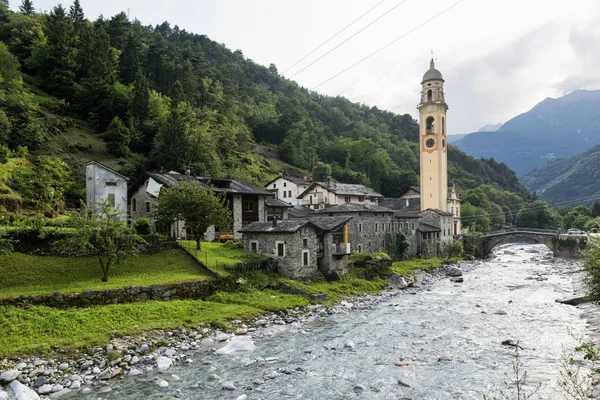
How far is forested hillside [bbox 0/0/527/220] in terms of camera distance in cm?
5547

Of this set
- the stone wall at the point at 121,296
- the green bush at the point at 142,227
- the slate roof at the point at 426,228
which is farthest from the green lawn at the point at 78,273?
the slate roof at the point at 426,228

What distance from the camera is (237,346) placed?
2009 cm

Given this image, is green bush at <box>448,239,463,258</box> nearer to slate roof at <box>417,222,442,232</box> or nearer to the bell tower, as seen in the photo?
slate roof at <box>417,222,442,232</box>

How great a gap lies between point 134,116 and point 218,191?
34074 millimetres

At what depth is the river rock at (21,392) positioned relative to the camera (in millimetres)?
14227

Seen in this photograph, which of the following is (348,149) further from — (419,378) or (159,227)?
(419,378)

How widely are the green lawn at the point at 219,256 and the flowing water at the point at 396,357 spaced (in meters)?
8.28

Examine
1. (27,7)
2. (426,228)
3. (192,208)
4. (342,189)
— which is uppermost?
(27,7)

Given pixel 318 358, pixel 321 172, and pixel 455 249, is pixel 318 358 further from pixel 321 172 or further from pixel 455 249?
pixel 321 172

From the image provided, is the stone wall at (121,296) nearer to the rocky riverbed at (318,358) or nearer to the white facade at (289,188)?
the rocky riverbed at (318,358)

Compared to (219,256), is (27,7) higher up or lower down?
higher up

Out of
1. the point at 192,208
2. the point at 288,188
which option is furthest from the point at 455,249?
the point at 192,208

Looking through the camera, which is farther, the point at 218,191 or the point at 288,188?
the point at 288,188

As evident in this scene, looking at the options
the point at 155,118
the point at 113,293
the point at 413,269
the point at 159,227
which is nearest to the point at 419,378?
the point at 113,293
